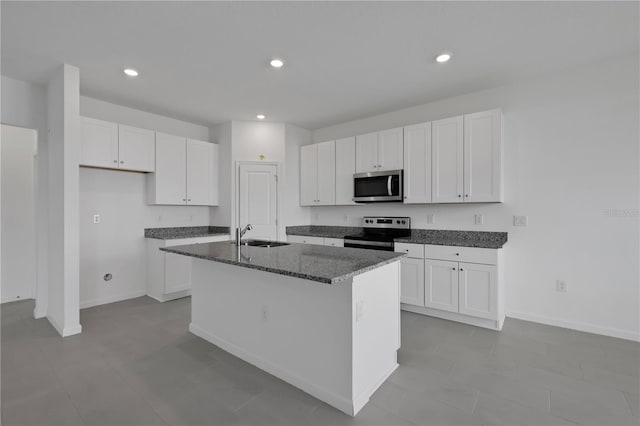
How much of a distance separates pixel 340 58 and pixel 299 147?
2.42 meters

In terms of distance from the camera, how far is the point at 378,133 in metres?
4.05

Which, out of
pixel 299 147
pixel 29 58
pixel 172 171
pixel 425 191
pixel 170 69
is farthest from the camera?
pixel 299 147

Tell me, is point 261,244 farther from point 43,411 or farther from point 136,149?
point 136,149

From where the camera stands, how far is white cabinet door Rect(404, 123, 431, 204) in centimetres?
363

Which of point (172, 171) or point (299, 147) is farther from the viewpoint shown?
point (299, 147)

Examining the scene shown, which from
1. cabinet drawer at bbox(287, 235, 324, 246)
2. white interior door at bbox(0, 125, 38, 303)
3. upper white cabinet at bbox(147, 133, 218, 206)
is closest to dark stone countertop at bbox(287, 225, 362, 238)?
cabinet drawer at bbox(287, 235, 324, 246)

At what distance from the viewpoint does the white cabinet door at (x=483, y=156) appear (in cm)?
317

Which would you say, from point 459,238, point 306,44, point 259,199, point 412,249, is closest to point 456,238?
point 459,238

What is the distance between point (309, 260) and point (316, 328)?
1.47 ft

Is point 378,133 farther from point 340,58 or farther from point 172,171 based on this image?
point 172,171

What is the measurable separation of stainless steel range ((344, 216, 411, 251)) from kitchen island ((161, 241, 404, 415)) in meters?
1.33

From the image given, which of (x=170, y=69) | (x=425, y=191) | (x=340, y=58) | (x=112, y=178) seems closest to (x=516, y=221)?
(x=425, y=191)

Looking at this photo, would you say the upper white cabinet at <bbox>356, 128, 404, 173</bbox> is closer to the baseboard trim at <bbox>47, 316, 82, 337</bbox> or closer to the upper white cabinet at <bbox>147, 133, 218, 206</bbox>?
the upper white cabinet at <bbox>147, 133, 218, 206</bbox>

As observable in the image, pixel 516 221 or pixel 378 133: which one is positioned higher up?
pixel 378 133
